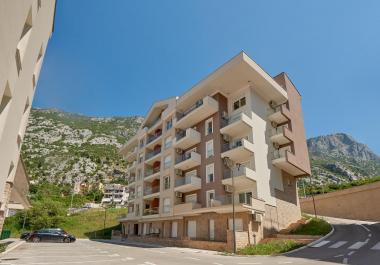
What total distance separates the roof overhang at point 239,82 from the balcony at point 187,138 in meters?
4.69

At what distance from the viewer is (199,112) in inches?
1266

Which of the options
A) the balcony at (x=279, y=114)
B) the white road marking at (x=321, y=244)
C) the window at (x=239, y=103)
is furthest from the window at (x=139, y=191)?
the white road marking at (x=321, y=244)

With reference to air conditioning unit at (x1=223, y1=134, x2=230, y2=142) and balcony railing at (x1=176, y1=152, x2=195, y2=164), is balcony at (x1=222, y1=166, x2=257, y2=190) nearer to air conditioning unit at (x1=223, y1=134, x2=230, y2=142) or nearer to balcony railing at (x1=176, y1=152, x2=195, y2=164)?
air conditioning unit at (x1=223, y1=134, x2=230, y2=142)

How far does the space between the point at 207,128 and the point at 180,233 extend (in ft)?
42.2

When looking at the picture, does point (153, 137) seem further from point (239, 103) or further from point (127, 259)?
point (127, 259)

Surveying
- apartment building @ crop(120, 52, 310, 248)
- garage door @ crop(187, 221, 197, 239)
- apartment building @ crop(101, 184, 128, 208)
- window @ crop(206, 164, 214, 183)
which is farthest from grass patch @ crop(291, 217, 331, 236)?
apartment building @ crop(101, 184, 128, 208)

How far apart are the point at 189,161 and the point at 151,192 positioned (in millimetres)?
Answer: 10868

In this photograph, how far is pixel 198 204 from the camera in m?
29.0

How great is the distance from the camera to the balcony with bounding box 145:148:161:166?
39.7 metres

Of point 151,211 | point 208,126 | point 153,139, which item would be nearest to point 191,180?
point 208,126

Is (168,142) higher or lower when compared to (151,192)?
higher

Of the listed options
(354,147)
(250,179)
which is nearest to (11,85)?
(250,179)

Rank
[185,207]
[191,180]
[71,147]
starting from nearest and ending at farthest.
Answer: [185,207], [191,180], [71,147]

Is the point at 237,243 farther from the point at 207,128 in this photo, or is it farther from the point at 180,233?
the point at 207,128
